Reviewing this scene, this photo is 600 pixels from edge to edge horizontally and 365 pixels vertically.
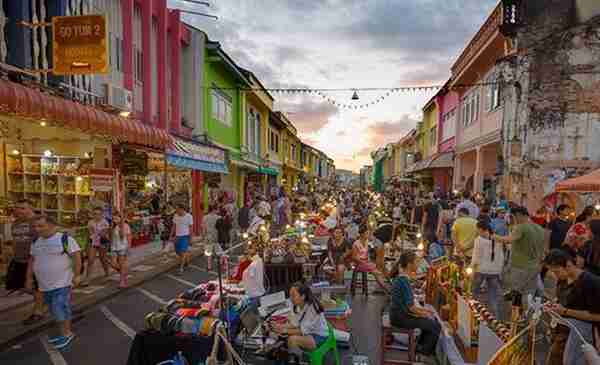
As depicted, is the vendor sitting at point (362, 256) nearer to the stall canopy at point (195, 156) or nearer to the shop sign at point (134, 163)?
the stall canopy at point (195, 156)

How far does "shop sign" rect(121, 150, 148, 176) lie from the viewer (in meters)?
11.6

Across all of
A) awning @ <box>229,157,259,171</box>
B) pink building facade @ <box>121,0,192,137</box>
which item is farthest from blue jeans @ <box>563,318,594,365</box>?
awning @ <box>229,157,259,171</box>

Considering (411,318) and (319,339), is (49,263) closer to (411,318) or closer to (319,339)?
(319,339)

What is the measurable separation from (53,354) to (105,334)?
2.56ft

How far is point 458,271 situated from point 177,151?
904 cm

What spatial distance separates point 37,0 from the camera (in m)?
8.35

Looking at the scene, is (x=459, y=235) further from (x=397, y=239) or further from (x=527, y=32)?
(x=527, y=32)

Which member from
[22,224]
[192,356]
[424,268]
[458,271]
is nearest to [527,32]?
[424,268]

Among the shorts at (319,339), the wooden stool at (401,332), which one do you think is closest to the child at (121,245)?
the shorts at (319,339)

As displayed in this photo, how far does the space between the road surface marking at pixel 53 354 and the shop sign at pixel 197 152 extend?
6580 mm

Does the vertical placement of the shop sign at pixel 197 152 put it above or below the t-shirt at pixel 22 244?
above

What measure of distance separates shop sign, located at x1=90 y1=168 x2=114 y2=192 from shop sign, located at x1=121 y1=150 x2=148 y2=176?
0.68m

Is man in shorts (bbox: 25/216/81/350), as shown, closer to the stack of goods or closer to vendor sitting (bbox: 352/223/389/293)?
vendor sitting (bbox: 352/223/389/293)

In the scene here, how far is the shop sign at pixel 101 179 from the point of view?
34.3 feet
